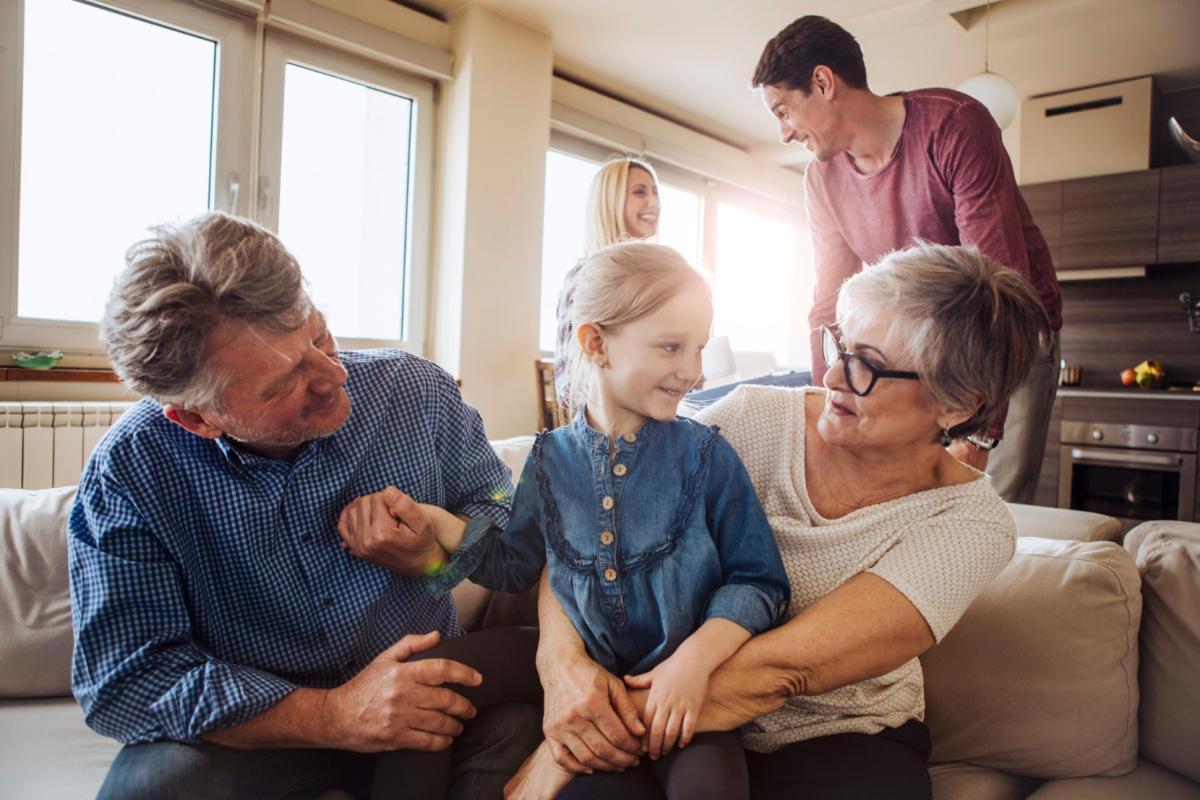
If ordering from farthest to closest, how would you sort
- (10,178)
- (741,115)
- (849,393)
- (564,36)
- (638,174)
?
(741,115) → (564,36) → (10,178) → (638,174) → (849,393)

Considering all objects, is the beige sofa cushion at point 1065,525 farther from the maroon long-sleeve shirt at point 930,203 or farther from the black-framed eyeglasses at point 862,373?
the black-framed eyeglasses at point 862,373

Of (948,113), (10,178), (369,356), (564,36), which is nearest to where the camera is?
(369,356)

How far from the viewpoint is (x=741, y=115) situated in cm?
630

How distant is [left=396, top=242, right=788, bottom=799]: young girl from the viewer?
1120mm

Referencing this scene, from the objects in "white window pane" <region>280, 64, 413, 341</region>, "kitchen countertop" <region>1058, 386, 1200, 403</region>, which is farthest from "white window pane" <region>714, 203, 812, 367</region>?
"white window pane" <region>280, 64, 413, 341</region>

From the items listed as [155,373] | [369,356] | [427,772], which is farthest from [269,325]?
[427,772]

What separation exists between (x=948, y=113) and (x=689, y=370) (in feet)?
3.96

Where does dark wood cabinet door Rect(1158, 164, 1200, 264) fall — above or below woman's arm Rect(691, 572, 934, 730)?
above

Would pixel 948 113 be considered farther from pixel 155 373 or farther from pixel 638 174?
pixel 155 373

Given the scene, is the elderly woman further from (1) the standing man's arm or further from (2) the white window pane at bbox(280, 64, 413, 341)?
(2) the white window pane at bbox(280, 64, 413, 341)

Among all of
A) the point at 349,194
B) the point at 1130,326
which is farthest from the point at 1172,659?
the point at 1130,326

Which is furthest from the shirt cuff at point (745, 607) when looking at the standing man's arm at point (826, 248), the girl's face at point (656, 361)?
the standing man's arm at point (826, 248)

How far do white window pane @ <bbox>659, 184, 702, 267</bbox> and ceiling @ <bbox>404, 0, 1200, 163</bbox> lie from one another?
0.89m

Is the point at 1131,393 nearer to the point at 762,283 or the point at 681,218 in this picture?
the point at 681,218
